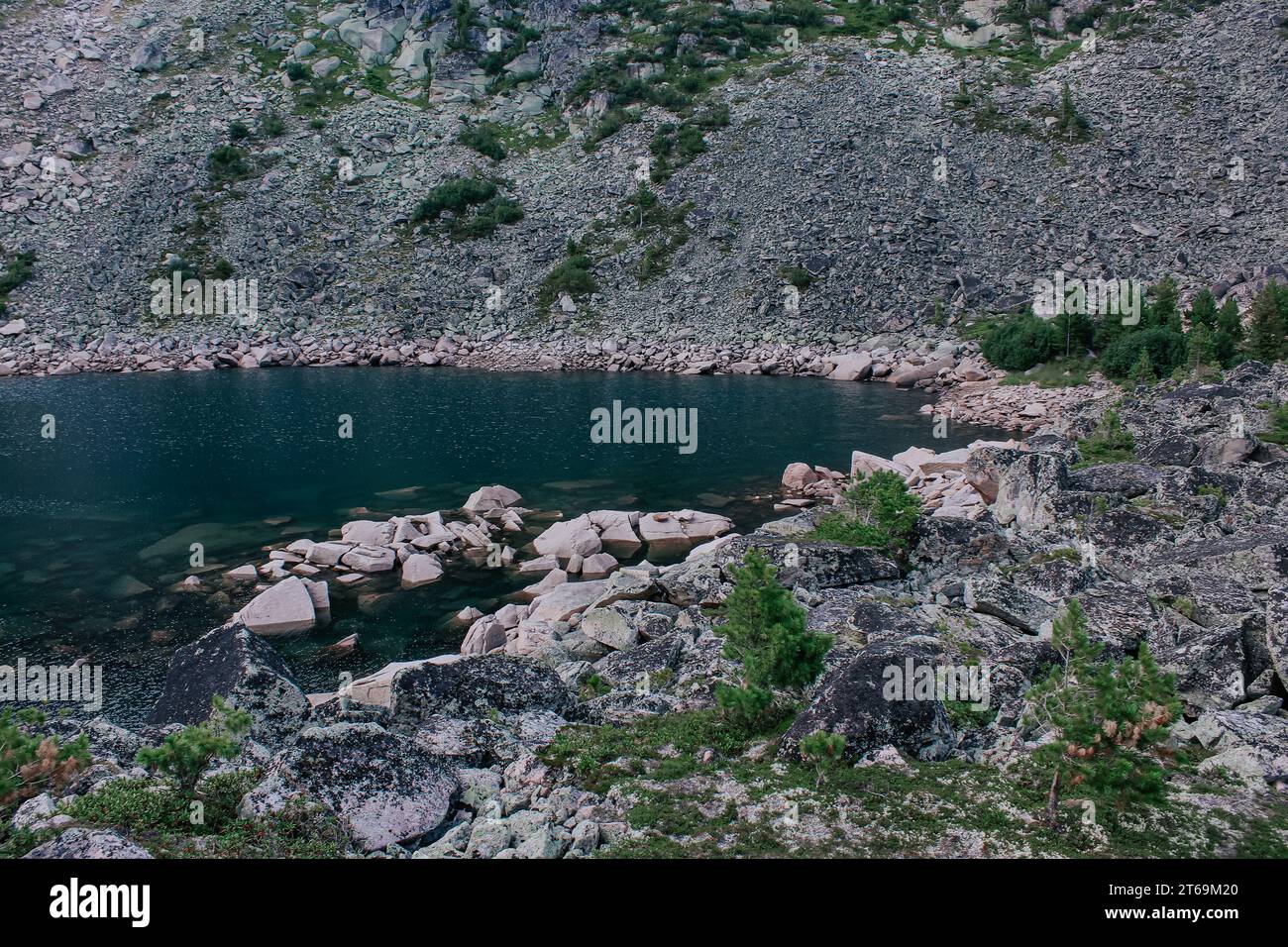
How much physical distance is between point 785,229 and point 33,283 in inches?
2886

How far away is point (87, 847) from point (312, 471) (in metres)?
31.4

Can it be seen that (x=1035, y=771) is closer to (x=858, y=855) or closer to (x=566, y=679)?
(x=858, y=855)

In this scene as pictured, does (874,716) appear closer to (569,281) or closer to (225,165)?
(569,281)

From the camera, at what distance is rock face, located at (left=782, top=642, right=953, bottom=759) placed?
9.48 metres

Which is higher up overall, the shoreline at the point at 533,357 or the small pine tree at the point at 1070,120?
the small pine tree at the point at 1070,120

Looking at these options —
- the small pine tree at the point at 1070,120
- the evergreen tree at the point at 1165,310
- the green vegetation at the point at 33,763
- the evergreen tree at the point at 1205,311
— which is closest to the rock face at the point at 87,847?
the green vegetation at the point at 33,763

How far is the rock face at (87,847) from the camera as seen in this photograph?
6873 mm

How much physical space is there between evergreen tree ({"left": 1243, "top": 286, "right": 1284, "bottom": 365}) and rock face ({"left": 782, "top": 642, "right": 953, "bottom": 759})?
45.2 m

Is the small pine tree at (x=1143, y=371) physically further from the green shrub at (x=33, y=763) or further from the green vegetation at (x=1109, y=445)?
the green shrub at (x=33, y=763)

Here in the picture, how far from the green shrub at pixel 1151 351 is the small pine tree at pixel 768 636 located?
44573 millimetres

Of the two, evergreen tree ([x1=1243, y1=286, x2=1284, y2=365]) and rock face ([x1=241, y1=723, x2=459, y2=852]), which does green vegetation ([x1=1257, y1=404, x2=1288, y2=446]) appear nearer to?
evergreen tree ([x1=1243, y1=286, x2=1284, y2=365])

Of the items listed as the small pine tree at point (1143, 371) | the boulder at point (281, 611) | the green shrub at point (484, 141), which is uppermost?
the green shrub at point (484, 141)

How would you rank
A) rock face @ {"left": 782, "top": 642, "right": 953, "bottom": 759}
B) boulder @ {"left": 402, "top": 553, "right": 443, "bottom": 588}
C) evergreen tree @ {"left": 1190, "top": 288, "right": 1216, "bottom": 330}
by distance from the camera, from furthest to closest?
evergreen tree @ {"left": 1190, "top": 288, "right": 1216, "bottom": 330} < boulder @ {"left": 402, "top": 553, "right": 443, "bottom": 588} < rock face @ {"left": 782, "top": 642, "right": 953, "bottom": 759}

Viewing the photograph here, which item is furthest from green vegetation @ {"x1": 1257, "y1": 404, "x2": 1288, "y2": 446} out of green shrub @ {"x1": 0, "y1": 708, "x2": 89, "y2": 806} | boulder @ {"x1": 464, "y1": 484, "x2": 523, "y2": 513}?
green shrub @ {"x1": 0, "y1": 708, "x2": 89, "y2": 806}
